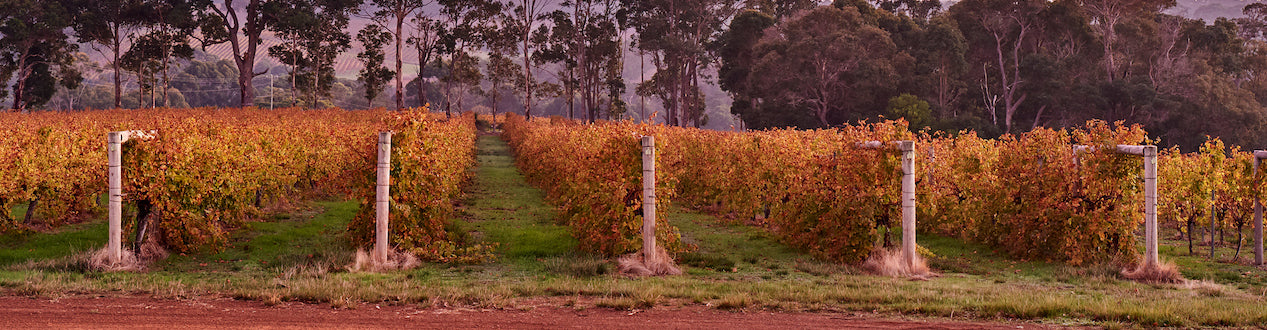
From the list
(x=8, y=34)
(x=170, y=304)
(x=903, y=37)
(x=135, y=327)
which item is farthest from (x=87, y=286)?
(x=903, y=37)

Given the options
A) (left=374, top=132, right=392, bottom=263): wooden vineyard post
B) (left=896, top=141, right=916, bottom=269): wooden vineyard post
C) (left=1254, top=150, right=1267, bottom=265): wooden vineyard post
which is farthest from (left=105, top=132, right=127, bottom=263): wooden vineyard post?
(left=1254, top=150, right=1267, bottom=265): wooden vineyard post

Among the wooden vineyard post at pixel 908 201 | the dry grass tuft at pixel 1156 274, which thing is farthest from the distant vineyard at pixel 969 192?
the dry grass tuft at pixel 1156 274

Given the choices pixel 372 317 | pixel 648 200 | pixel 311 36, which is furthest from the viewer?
pixel 311 36

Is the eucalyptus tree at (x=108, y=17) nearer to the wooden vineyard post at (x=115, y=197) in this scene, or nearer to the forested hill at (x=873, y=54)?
the forested hill at (x=873, y=54)

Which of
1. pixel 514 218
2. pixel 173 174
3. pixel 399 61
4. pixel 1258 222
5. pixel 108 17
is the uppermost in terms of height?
pixel 108 17

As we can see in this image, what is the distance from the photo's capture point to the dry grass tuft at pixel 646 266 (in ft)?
34.1

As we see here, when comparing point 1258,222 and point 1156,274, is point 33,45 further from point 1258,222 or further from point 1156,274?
point 1258,222

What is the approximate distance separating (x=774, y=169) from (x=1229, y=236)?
9.17 m

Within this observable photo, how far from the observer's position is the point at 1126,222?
37.6ft

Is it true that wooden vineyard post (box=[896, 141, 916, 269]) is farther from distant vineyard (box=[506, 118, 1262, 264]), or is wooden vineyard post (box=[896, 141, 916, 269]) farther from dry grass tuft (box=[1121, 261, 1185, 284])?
dry grass tuft (box=[1121, 261, 1185, 284])

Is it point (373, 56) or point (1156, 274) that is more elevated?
point (373, 56)

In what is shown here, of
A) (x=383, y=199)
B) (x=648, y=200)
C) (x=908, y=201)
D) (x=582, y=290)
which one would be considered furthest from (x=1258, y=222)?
(x=383, y=199)

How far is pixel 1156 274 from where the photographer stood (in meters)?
10.3

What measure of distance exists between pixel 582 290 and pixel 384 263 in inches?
117
